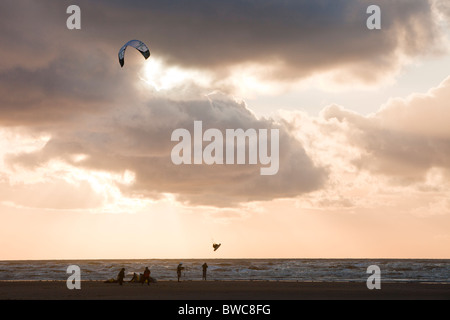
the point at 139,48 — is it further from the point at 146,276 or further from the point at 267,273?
the point at 267,273

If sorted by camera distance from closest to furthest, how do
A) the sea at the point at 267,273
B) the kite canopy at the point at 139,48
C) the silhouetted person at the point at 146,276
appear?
the kite canopy at the point at 139,48 → the silhouetted person at the point at 146,276 → the sea at the point at 267,273

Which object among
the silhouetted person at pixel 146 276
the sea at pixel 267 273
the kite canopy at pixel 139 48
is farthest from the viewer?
the sea at pixel 267 273

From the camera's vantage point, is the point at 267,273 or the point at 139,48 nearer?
the point at 139,48

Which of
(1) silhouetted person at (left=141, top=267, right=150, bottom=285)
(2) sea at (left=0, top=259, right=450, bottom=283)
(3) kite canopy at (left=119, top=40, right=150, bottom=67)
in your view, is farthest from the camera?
(2) sea at (left=0, top=259, right=450, bottom=283)

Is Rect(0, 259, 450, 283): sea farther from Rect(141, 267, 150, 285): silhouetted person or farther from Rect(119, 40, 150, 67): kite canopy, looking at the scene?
Rect(119, 40, 150, 67): kite canopy

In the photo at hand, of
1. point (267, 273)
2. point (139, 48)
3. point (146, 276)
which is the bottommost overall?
point (267, 273)

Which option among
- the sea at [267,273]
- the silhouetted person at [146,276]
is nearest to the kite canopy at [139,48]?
the silhouetted person at [146,276]

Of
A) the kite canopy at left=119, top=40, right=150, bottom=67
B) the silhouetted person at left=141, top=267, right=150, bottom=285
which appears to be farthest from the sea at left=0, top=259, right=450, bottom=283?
the kite canopy at left=119, top=40, right=150, bottom=67

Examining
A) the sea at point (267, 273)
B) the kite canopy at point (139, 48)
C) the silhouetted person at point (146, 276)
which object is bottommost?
the sea at point (267, 273)

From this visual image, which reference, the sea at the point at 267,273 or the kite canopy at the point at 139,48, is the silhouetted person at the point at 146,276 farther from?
the sea at the point at 267,273

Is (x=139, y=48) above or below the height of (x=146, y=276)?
above

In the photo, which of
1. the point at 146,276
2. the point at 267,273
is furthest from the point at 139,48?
the point at 267,273
